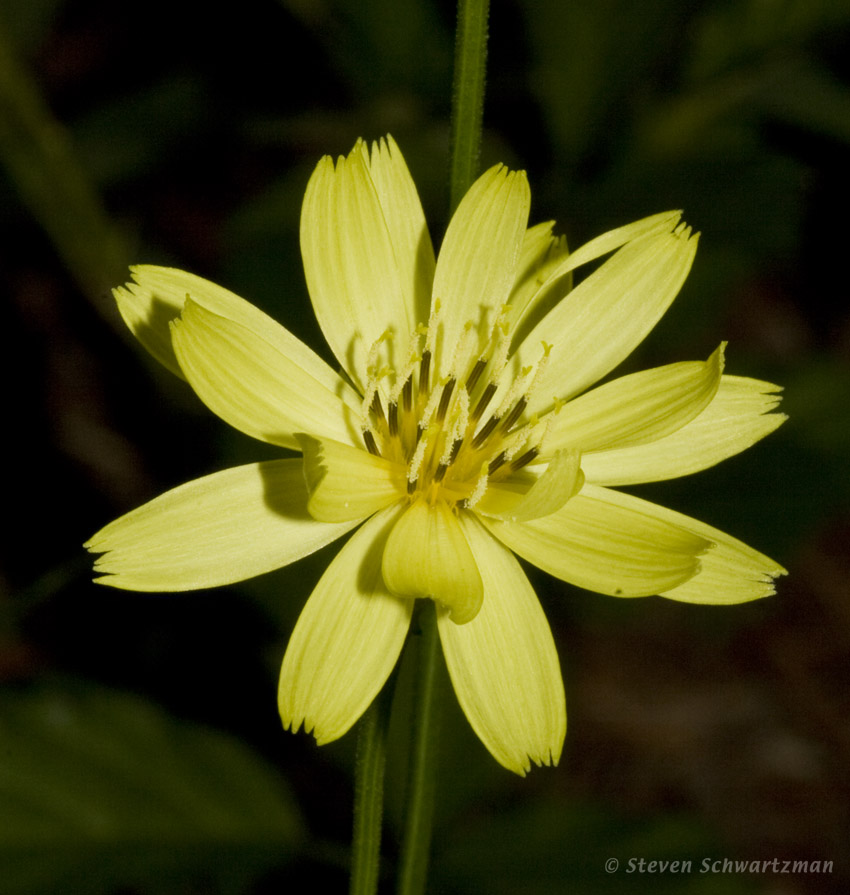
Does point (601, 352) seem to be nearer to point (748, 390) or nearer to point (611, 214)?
point (748, 390)

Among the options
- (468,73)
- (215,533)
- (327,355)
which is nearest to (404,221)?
(468,73)

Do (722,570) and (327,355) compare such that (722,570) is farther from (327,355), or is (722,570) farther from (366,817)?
(327,355)

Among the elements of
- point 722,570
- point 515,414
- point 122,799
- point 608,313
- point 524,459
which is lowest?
point 122,799

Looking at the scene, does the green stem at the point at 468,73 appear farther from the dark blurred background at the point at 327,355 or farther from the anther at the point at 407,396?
the dark blurred background at the point at 327,355

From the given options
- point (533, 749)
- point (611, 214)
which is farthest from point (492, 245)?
point (611, 214)

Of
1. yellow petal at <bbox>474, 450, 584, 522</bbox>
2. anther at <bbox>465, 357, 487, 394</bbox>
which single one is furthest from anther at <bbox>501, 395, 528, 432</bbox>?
yellow petal at <bbox>474, 450, 584, 522</bbox>

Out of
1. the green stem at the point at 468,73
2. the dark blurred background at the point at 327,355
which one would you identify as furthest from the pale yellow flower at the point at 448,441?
the dark blurred background at the point at 327,355

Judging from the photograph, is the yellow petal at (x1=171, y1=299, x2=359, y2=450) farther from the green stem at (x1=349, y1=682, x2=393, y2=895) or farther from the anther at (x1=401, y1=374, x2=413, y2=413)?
the green stem at (x1=349, y1=682, x2=393, y2=895)
